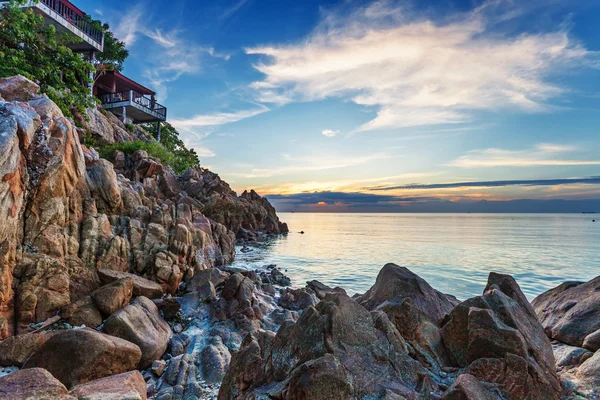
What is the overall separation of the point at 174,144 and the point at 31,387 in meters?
68.9

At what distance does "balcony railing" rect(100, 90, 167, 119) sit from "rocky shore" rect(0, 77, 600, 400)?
3919 cm

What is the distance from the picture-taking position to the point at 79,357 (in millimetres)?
7918

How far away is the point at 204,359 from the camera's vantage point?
991 cm

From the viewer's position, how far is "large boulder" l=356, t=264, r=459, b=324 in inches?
352

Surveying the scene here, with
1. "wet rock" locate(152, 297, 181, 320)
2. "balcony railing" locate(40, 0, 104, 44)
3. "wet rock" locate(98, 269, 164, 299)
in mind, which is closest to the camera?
"wet rock" locate(152, 297, 181, 320)

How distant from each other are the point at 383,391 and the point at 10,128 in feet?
45.1

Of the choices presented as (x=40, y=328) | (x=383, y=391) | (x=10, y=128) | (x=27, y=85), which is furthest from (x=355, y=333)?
(x=27, y=85)

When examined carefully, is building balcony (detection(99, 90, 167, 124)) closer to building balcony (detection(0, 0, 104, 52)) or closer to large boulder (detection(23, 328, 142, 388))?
building balcony (detection(0, 0, 104, 52))

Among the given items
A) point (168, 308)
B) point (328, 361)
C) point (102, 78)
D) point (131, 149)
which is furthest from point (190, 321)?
point (102, 78)

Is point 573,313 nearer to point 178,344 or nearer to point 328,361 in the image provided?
point 328,361

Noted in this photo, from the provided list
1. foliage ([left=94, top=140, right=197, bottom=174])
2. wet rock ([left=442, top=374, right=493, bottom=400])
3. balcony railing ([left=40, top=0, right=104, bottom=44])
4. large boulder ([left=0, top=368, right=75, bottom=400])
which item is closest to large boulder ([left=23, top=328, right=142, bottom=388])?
large boulder ([left=0, top=368, right=75, bottom=400])

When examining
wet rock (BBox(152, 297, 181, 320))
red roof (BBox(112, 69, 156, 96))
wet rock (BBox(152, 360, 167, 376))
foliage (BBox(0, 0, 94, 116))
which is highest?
red roof (BBox(112, 69, 156, 96))

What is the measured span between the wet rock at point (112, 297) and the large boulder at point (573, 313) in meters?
14.1

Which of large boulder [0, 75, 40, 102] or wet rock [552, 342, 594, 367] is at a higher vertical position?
large boulder [0, 75, 40, 102]
